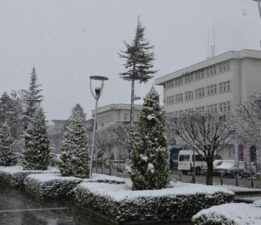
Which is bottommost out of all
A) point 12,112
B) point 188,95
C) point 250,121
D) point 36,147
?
point 36,147

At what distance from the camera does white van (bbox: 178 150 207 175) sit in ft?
148

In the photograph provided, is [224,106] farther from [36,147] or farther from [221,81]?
[36,147]

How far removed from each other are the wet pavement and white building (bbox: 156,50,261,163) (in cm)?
3643

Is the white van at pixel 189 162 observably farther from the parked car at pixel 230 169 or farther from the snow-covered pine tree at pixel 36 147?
the snow-covered pine tree at pixel 36 147

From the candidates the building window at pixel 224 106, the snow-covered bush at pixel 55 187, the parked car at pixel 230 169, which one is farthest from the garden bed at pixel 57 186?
the building window at pixel 224 106

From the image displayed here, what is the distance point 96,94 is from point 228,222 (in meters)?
13.3

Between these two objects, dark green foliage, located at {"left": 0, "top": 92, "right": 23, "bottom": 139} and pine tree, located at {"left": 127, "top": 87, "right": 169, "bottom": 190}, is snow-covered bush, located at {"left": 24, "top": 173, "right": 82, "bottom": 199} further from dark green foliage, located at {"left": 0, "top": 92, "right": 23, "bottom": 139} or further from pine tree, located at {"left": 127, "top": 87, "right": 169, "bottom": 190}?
dark green foliage, located at {"left": 0, "top": 92, "right": 23, "bottom": 139}

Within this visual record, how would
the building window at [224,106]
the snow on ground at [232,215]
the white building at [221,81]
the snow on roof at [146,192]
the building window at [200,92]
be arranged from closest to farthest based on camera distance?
1. the snow on ground at [232,215]
2. the snow on roof at [146,192]
3. the white building at [221,81]
4. the building window at [224,106]
5. the building window at [200,92]

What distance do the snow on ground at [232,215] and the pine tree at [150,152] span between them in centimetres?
473

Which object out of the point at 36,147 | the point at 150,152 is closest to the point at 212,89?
the point at 36,147

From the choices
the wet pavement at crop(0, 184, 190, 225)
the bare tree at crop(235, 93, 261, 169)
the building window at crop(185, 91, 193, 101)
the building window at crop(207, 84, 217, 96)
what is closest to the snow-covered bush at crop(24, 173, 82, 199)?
the wet pavement at crop(0, 184, 190, 225)

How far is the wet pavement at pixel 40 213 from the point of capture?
1316 cm

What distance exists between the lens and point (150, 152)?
14.3 meters

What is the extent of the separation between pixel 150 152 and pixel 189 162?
1262 inches
